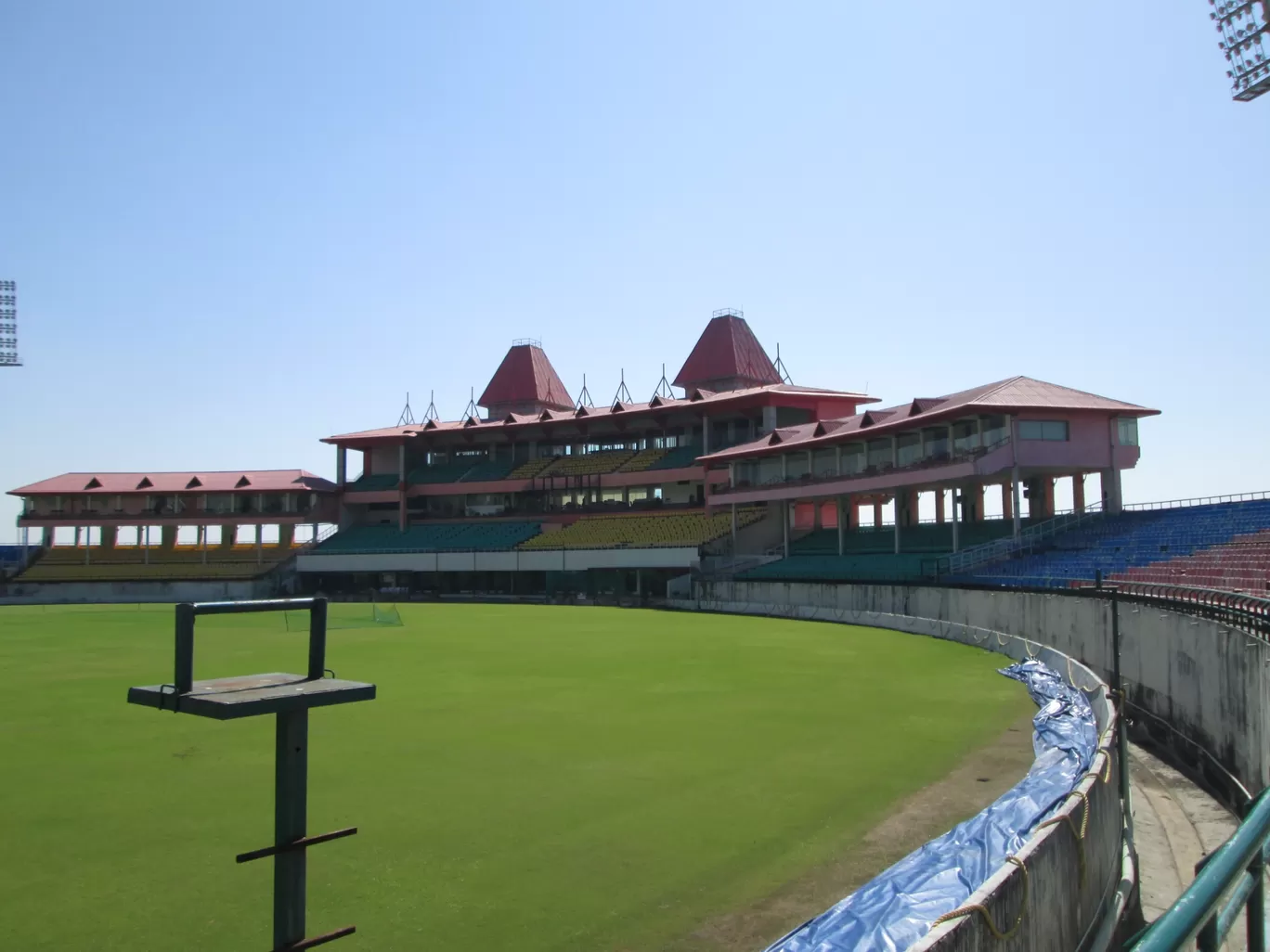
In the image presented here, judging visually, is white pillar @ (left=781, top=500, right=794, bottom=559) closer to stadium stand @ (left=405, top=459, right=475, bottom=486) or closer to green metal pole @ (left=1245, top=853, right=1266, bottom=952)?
stadium stand @ (left=405, top=459, right=475, bottom=486)

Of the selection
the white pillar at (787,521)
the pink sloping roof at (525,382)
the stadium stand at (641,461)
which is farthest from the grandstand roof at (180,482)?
the white pillar at (787,521)

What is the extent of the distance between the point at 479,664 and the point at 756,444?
4042 cm

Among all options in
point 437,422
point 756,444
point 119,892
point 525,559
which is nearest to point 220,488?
point 437,422

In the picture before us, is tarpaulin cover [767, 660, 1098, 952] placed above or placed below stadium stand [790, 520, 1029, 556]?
below

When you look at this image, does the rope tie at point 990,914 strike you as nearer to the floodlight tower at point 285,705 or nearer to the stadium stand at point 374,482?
the floodlight tower at point 285,705

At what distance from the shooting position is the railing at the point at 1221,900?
7.71 ft

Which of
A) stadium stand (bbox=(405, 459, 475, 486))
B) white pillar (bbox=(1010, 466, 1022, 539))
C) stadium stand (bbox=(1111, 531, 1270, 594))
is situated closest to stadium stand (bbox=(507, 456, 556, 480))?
stadium stand (bbox=(405, 459, 475, 486))

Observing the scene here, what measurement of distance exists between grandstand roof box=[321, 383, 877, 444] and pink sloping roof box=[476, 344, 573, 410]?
11.2 metres

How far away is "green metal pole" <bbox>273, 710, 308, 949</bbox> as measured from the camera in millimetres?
5270

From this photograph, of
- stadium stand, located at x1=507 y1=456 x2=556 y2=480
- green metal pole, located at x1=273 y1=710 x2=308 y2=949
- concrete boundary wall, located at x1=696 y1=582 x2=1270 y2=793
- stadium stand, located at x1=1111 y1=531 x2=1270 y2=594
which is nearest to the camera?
green metal pole, located at x1=273 y1=710 x2=308 y2=949

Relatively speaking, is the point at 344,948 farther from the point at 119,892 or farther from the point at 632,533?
the point at 632,533

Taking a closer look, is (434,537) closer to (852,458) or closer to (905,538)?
(852,458)

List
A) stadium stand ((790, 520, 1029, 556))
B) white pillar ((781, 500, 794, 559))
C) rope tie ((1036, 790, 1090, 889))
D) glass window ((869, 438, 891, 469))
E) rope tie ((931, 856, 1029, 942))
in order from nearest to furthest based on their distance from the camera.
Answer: rope tie ((931, 856, 1029, 942))
rope tie ((1036, 790, 1090, 889))
stadium stand ((790, 520, 1029, 556))
glass window ((869, 438, 891, 469))
white pillar ((781, 500, 794, 559))

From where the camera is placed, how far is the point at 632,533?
7200 centimetres
